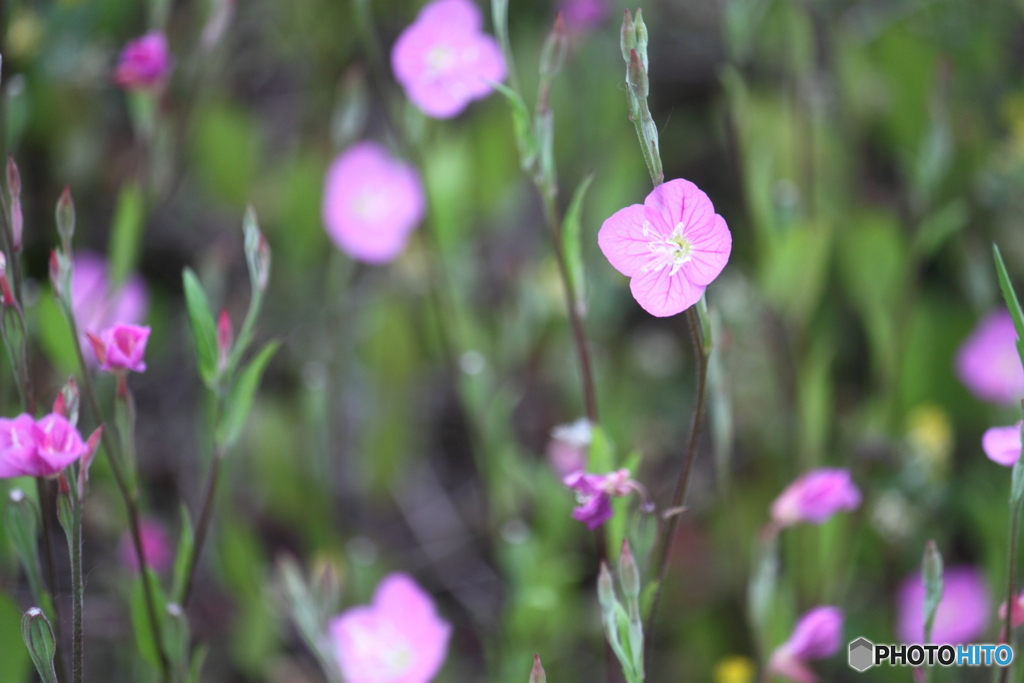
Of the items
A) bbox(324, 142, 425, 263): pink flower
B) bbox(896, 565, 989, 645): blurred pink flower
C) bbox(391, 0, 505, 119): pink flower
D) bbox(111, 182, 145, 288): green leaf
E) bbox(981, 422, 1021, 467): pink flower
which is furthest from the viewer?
bbox(324, 142, 425, 263): pink flower

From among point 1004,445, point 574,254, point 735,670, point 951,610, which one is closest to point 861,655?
point 735,670

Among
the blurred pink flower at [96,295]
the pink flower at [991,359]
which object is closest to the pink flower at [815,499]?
the pink flower at [991,359]

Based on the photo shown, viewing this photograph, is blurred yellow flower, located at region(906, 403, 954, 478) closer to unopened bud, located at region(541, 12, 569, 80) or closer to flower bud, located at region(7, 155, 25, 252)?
unopened bud, located at region(541, 12, 569, 80)

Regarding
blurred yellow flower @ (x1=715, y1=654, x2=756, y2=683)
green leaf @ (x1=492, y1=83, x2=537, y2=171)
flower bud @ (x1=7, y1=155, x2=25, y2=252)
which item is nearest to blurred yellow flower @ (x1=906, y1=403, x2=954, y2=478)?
blurred yellow flower @ (x1=715, y1=654, x2=756, y2=683)

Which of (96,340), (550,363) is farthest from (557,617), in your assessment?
(96,340)

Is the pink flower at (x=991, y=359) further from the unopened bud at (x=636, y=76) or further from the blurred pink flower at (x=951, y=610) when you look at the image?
the unopened bud at (x=636, y=76)

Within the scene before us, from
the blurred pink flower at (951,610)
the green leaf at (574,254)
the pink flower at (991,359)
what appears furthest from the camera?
the pink flower at (991,359)

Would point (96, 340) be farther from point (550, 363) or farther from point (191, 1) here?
point (191, 1)
